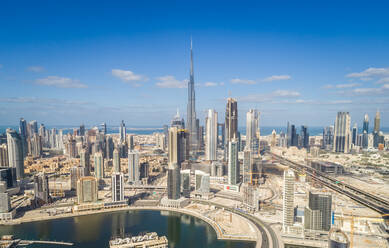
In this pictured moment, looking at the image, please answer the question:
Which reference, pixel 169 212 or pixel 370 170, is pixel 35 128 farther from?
pixel 370 170

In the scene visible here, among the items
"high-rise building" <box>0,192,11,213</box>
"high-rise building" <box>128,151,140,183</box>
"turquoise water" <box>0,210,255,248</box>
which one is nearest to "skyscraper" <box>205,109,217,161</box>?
"high-rise building" <box>128,151,140,183</box>

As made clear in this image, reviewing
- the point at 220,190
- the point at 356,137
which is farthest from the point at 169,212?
the point at 356,137

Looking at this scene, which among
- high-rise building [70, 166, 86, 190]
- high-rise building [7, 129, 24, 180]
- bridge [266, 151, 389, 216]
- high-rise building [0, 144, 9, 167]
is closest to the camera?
bridge [266, 151, 389, 216]

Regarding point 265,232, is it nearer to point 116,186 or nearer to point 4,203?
point 116,186

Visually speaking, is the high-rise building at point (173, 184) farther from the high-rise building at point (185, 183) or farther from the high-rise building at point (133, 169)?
the high-rise building at point (133, 169)

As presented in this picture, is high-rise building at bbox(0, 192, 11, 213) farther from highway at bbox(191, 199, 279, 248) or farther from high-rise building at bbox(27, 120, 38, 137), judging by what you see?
high-rise building at bbox(27, 120, 38, 137)
